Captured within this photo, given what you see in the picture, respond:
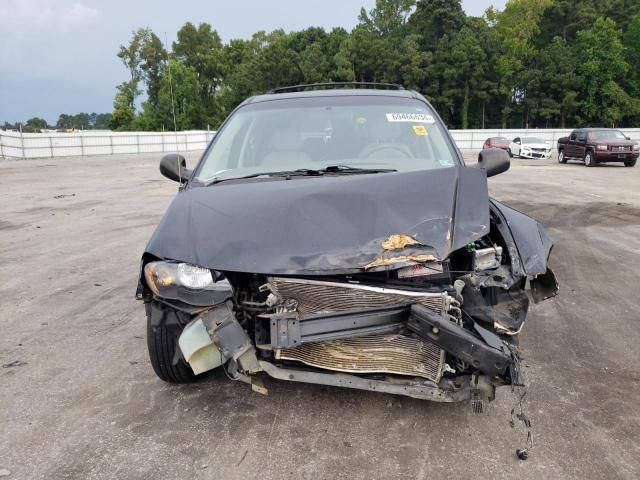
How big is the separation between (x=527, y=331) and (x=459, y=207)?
6.15ft

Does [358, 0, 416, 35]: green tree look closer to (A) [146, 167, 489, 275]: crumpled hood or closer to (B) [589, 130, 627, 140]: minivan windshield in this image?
(B) [589, 130, 627, 140]: minivan windshield

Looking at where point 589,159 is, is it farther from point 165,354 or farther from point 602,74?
point 602,74

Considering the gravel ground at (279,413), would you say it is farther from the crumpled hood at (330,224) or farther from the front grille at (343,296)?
the crumpled hood at (330,224)

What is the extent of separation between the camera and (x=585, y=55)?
200 ft

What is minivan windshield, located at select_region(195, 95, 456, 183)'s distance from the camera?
3789 millimetres

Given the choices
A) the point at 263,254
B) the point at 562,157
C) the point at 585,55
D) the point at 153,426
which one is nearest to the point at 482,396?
the point at 263,254

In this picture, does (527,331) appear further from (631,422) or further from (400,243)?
(400,243)

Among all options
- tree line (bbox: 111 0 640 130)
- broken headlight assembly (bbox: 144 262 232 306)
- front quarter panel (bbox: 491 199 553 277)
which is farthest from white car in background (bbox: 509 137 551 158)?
tree line (bbox: 111 0 640 130)

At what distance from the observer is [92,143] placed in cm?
3462

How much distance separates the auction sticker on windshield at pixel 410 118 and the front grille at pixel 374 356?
2.09 m

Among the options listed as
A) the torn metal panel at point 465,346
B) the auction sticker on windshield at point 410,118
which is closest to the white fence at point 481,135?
the auction sticker on windshield at point 410,118

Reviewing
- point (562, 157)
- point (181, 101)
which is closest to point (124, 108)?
point (181, 101)

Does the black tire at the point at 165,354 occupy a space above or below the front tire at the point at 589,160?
below

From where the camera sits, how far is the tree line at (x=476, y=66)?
60844 mm
